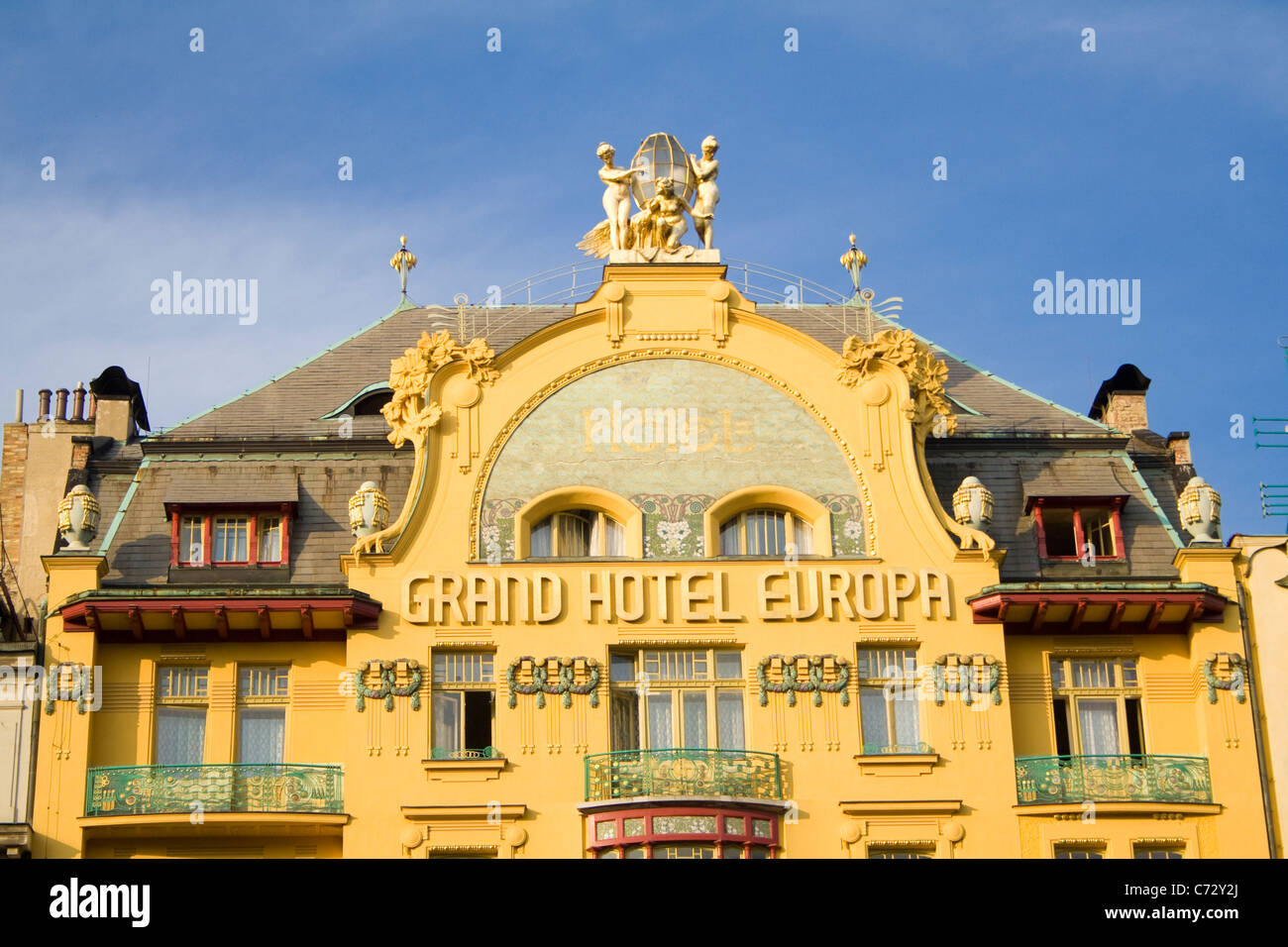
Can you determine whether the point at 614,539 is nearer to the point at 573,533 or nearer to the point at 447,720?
the point at 573,533

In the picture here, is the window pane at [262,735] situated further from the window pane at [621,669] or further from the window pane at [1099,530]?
the window pane at [1099,530]

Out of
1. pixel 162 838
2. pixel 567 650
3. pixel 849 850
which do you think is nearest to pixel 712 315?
pixel 567 650

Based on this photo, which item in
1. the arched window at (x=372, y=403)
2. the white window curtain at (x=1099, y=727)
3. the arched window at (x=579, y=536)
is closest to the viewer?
the white window curtain at (x=1099, y=727)

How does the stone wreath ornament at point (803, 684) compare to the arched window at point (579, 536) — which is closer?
the stone wreath ornament at point (803, 684)

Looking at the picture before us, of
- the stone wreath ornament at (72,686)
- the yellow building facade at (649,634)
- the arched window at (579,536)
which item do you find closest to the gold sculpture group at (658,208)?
the yellow building facade at (649,634)

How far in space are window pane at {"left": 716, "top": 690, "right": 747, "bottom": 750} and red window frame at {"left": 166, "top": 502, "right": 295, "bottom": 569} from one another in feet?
26.5

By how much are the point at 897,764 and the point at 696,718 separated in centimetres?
346

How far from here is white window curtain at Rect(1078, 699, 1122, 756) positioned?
39406mm

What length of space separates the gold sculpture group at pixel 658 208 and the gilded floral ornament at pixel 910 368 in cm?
359

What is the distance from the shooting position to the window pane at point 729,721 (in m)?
38.6

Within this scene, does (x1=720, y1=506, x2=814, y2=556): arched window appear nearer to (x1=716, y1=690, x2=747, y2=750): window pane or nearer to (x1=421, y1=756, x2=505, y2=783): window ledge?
(x1=716, y1=690, x2=747, y2=750): window pane

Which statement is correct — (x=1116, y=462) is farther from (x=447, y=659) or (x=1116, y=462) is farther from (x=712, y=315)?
(x=447, y=659)
